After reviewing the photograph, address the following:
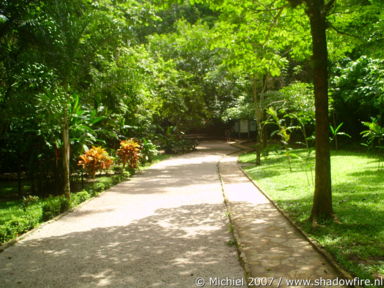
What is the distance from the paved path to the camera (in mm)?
4273

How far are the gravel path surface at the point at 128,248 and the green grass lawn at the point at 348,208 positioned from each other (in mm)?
1442

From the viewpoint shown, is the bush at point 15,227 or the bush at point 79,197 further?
the bush at point 79,197

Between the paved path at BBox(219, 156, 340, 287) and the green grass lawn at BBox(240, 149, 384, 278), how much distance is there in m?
0.25

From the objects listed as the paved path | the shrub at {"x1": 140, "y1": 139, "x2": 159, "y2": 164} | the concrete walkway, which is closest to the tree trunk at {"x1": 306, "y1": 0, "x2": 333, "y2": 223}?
the paved path

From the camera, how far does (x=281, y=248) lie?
17.1 feet

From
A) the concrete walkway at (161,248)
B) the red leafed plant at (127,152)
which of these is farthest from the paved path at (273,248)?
the red leafed plant at (127,152)

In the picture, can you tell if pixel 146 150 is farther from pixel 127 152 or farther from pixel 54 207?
pixel 54 207

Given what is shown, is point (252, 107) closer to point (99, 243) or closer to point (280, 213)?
point (280, 213)

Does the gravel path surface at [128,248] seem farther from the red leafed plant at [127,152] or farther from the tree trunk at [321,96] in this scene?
the red leafed plant at [127,152]

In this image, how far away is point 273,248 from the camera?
5.23 metres

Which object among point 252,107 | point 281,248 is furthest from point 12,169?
point 252,107

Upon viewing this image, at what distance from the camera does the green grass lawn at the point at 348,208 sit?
463 centimetres

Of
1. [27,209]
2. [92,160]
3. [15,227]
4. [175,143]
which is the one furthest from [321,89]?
[175,143]

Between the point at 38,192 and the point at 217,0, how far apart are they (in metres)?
7.48
